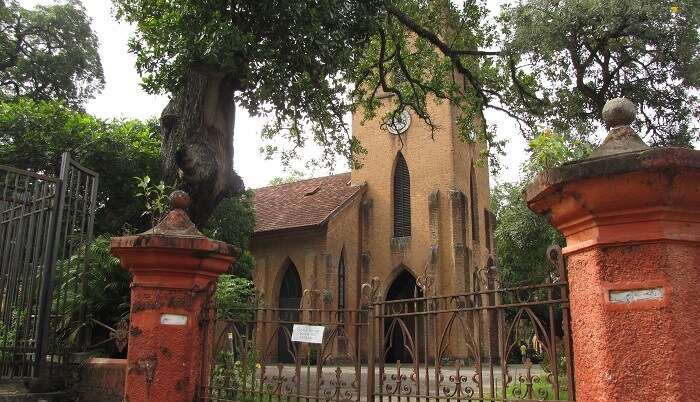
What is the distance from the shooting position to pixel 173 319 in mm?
4805

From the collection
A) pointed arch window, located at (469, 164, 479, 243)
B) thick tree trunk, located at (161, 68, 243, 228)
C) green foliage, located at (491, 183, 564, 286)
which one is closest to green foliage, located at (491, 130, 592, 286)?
green foliage, located at (491, 183, 564, 286)

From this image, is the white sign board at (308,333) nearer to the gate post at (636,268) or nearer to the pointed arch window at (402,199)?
the gate post at (636,268)

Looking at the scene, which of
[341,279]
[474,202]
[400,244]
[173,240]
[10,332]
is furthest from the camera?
[474,202]

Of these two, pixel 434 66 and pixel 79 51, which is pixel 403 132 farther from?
pixel 79 51

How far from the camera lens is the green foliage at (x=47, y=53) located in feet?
78.6

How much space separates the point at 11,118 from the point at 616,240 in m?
16.3

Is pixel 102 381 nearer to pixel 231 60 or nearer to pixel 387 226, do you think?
pixel 231 60

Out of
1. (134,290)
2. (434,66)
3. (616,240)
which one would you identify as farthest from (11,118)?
(616,240)

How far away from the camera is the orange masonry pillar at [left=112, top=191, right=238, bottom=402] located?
4.68m

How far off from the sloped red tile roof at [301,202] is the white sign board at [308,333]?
1818 cm

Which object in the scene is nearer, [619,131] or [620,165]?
[620,165]

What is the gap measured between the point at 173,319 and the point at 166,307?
0.12m

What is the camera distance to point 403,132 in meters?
25.7

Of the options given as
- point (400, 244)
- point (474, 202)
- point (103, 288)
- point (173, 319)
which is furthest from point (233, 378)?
point (474, 202)
